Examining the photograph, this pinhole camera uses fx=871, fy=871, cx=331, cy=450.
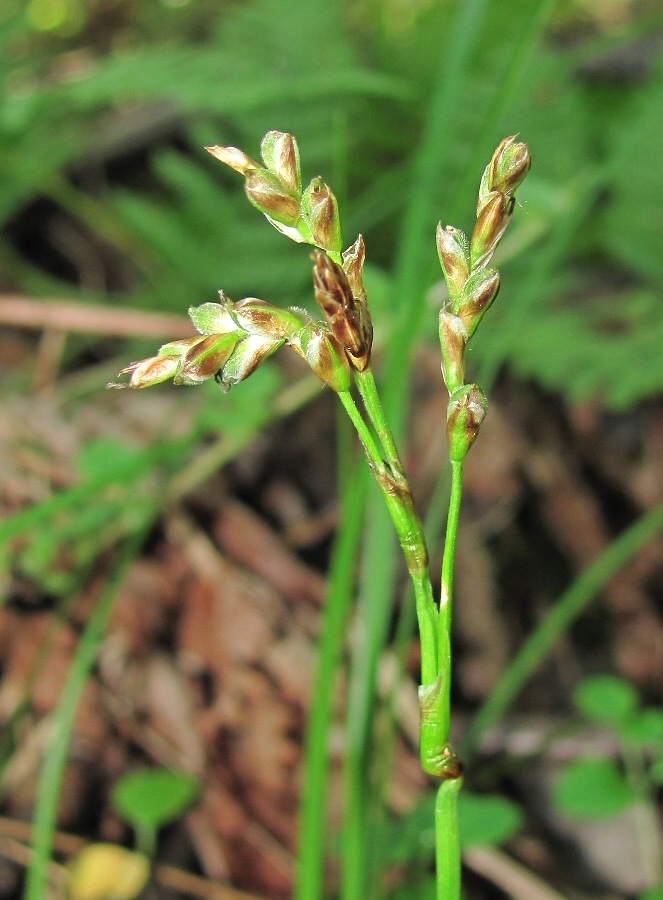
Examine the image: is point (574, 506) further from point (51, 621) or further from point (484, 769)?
point (51, 621)

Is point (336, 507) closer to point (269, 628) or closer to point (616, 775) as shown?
point (269, 628)

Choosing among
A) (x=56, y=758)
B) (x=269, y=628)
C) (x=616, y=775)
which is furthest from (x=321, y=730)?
(x=269, y=628)

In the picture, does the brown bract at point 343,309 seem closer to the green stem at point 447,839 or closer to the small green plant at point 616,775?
the green stem at point 447,839

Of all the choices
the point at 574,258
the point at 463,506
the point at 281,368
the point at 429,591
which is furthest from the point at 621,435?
the point at 429,591

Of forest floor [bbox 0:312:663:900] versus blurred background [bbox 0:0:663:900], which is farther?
forest floor [bbox 0:312:663:900]

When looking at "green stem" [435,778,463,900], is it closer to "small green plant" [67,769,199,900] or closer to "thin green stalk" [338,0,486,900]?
"thin green stalk" [338,0,486,900]

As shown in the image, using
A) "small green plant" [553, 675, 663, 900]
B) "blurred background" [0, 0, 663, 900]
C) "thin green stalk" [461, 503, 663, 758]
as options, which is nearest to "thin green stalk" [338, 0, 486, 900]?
"blurred background" [0, 0, 663, 900]
